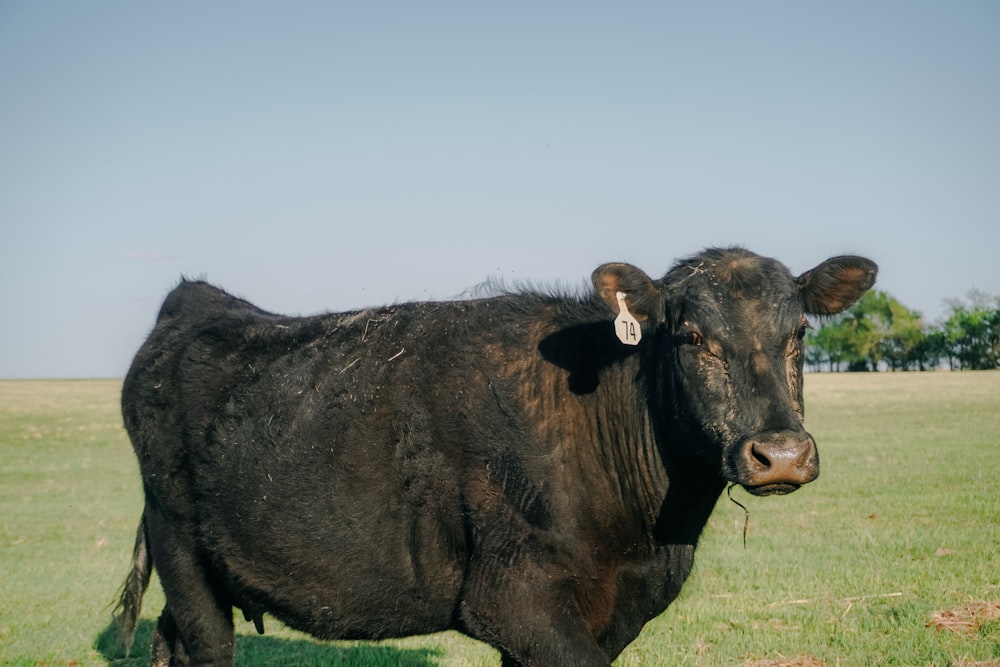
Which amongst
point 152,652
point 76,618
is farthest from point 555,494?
point 76,618

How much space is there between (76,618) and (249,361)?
17.8 feet

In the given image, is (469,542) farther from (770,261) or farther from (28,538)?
(28,538)

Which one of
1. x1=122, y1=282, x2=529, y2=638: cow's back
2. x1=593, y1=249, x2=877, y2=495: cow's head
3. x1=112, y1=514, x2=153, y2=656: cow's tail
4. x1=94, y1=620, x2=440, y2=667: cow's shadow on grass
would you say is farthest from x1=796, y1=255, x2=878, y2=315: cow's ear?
x1=112, y1=514, x2=153, y2=656: cow's tail

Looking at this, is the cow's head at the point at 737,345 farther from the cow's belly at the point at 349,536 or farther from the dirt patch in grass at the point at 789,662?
the dirt patch in grass at the point at 789,662

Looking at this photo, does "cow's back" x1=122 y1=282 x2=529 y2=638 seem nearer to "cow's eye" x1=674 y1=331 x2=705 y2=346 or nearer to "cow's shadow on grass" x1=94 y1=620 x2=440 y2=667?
"cow's eye" x1=674 y1=331 x2=705 y2=346

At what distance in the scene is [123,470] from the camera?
89.6 feet

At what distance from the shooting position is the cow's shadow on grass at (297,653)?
8828 mm

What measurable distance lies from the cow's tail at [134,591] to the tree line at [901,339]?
121099 mm

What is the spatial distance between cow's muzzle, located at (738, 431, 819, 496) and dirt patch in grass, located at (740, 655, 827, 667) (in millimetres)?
3294

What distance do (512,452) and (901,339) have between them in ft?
449

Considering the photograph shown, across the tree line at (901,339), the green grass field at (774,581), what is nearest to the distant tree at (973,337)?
the tree line at (901,339)

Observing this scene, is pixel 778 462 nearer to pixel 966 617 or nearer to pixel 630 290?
pixel 630 290

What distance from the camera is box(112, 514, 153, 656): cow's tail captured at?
27.7 feet

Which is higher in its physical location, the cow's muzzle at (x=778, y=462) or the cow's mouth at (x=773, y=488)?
the cow's muzzle at (x=778, y=462)
